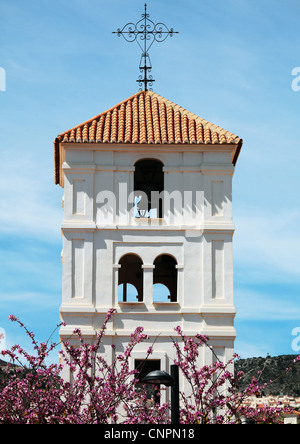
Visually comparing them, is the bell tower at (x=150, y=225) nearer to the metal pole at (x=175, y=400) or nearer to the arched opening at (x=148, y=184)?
the arched opening at (x=148, y=184)

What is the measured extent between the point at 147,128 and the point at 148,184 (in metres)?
1.83

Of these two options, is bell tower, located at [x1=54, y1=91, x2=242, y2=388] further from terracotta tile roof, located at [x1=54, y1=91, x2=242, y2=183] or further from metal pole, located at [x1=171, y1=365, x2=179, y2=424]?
metal pole, located at [x1=171, y1=365, x2=179, y2=424]

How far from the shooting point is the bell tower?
30.1m

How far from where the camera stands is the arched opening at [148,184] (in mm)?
32156

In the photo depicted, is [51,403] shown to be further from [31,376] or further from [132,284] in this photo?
[132,284]

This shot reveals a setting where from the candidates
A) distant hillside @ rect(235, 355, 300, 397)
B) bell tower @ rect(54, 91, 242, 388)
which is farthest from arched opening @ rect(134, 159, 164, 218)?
distant hillside @ rect(235, 355, 300, 397)

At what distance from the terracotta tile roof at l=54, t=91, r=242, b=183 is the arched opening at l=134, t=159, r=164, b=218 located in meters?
0.97

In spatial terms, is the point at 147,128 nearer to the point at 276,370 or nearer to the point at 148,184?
the point at 148,184

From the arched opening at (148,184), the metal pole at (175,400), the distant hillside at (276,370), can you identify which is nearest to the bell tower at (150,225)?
the arched opening at (148,184)

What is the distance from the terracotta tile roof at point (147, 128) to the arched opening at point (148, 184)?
38.4 inches

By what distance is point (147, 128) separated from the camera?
32.5m

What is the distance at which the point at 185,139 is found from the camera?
104 feet

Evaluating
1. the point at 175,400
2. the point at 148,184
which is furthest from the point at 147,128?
the point at 175,400
